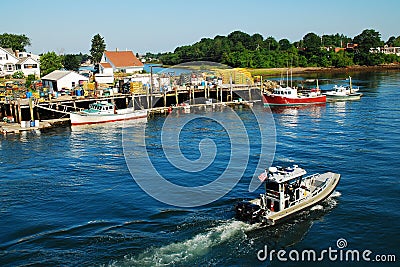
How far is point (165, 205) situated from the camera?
24.0 meters

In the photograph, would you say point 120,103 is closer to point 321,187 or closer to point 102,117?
point 102,117

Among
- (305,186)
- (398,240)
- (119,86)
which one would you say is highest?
(119,86)

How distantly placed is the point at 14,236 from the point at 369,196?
1965 cm

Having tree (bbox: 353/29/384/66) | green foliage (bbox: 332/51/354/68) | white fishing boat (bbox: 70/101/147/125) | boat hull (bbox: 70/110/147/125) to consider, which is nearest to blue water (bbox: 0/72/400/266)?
boat hull (bbox: 70/110/147/125)

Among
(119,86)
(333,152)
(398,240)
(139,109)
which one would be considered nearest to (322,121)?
(333,152)

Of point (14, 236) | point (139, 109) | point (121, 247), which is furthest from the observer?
point (139, 109)

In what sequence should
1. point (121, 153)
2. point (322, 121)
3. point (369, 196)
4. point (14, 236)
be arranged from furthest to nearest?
point (322, 121)
point (121, 153)
point (369, 196)
point (14, 236)

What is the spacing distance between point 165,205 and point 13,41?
383 feet

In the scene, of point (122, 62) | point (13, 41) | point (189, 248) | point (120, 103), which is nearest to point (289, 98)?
point (120, 103)

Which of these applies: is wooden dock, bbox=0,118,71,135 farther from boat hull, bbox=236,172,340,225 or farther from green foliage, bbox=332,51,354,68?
green foliage, bbox=332,51,354,68

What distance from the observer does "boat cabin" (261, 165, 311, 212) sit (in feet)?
67.6

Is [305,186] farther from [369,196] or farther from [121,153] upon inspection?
[121,153]

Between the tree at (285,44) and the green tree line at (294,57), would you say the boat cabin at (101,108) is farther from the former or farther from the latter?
the tree at (285,44)

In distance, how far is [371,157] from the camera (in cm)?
3278
